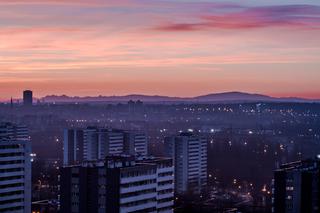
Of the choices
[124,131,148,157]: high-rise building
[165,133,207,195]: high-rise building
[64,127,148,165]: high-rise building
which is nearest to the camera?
[165,133,207,195]: high-rise building

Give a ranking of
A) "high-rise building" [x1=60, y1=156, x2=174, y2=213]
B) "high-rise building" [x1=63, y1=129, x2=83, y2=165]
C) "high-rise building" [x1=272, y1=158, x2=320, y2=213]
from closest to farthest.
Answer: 1. "high-rise building" [x1=60, y1=156, x2=174, y2=213]
2. "high-rise building" [x1=272, y1=158, x2=320, y2=213]
3. "high-rise building" [x1=63, y1=129, x2=83, y2=165]

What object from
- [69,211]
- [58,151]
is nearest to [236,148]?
[58,151]

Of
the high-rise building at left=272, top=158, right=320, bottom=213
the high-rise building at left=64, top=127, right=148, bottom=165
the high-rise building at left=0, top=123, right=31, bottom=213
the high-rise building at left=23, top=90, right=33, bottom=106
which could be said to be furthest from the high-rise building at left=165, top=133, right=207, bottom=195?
the high-rise building at left=23, top=90, right=33, bottom=106

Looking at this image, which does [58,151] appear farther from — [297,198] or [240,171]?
[297,198]

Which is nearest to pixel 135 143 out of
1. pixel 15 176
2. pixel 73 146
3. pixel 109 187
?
pixel 73 146

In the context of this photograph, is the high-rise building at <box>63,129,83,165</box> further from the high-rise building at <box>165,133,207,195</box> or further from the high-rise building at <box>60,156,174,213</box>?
the high-rise building at <box>60,156,174,213</box>

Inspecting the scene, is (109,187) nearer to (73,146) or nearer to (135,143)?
(135,143)

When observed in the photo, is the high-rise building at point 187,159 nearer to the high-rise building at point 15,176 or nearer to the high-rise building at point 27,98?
the high-rise building at point 15,176
